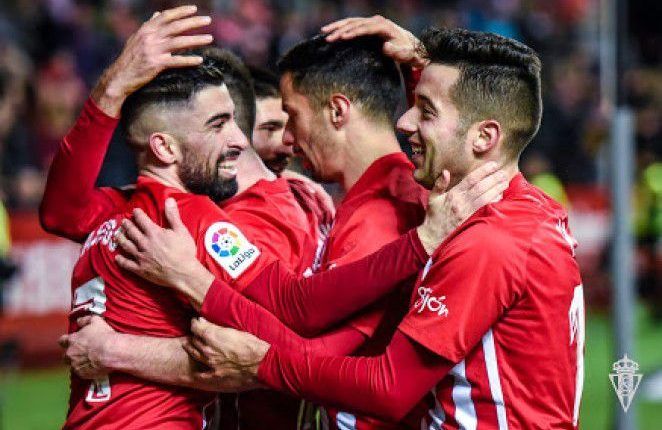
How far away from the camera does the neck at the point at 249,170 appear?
4.66m

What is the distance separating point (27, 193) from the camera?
35.5 feet

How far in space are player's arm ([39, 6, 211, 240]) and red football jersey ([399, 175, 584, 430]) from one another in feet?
3.92

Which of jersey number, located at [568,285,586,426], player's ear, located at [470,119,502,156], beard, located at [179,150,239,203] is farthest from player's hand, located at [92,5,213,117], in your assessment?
jersey number, located at [568,285,586,426]

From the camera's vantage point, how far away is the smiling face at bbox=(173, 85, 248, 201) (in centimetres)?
422

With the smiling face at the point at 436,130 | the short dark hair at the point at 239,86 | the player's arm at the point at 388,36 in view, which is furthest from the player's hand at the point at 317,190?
the smiling face at the point at 436,130

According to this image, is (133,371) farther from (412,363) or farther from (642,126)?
(642,126)

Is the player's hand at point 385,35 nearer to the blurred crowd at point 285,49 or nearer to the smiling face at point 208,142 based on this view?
the smiling face at point 208,142

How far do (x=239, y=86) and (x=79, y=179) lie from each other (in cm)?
74

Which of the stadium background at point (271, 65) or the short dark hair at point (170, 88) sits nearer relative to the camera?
the short dark hair at point (170, 88)

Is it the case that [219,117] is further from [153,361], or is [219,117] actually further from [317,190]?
[317,190]

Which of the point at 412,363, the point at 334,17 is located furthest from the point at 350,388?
the point at 334,17

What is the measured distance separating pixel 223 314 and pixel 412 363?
0.68 m

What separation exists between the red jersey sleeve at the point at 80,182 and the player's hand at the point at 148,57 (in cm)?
9

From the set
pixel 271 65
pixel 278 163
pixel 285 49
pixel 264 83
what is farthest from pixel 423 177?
pixel 271 65
